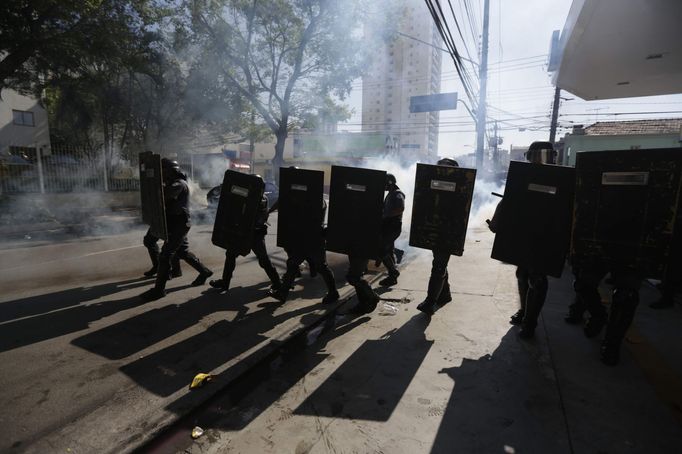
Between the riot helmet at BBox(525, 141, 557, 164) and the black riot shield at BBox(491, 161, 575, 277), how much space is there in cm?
77

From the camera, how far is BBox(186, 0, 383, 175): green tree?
47.4 ft

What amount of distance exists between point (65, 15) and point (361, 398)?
11.4m

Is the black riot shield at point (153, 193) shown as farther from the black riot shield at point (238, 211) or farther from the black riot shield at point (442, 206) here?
the black riot shield at point (442, 206)

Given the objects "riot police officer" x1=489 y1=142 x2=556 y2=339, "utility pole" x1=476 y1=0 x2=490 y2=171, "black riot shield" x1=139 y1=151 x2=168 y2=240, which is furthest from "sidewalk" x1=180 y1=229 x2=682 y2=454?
"utility pole" x1=476 y1=0 x2=490 y2=171

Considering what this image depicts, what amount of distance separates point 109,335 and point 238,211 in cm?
167

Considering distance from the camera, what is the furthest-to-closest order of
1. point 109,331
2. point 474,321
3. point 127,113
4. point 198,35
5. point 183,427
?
point 127,113, point 198,35, point 474,321, point 109,331, point 183,427

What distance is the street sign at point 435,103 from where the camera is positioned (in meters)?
24.0

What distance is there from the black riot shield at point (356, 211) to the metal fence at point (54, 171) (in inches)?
460

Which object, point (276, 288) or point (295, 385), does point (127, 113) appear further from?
point (295, 385)

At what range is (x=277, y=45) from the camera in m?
16.0

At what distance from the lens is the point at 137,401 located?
2.44 meters

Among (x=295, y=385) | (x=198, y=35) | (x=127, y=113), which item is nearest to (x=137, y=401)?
(x=295, y=385)

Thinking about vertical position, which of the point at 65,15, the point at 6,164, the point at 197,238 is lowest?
the point at 197,238

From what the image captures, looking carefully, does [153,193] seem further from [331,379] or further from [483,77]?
[483,77]
